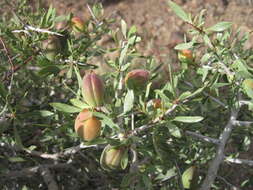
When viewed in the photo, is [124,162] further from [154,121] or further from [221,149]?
[221,149]

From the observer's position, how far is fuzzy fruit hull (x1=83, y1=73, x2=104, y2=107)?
0.81 meters

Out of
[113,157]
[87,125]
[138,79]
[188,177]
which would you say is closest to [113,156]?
[113,157]

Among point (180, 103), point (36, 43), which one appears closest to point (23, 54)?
point (36, 43)

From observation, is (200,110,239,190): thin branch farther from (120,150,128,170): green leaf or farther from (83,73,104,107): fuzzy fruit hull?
(83,73,104,107): fuzzy fruit hull

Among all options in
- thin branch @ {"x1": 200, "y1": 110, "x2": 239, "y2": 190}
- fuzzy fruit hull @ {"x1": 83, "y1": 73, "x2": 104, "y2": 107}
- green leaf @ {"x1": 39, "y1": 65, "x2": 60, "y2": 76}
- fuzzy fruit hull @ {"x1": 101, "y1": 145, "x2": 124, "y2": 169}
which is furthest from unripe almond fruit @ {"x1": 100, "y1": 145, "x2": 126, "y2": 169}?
thin branch @ {"x1": 200, "y1": 110, "x2": 239, "y2": 190}

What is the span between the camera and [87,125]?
0.84 metres

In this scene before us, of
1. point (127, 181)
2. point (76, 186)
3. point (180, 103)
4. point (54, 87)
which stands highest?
point (180, 103)

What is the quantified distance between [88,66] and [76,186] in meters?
0.65

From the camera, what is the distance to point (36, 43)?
112 centimetres

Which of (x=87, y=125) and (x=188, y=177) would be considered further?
(x=188, y=177)

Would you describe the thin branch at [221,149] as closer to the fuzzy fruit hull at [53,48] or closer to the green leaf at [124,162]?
the green leaf at [124,162]

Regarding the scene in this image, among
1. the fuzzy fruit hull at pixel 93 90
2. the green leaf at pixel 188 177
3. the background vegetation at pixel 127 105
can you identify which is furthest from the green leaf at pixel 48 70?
the green leaf at pixel 188 177

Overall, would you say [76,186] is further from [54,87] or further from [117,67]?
[117,67]

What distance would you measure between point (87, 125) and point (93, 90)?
0.09m
